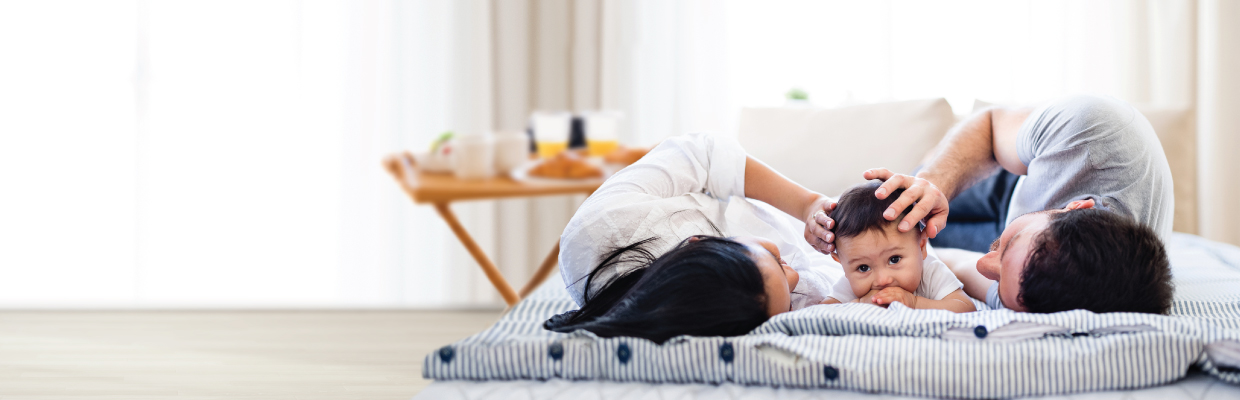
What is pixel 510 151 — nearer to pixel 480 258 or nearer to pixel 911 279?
pixel 480 258

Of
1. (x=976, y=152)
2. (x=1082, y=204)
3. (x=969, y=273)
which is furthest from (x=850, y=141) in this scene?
(x=1082, y=204)

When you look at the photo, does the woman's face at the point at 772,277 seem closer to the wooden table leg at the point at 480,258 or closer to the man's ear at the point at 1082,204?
the man's ear at the point at 1082,204

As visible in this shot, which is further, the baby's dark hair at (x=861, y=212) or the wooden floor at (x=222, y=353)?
the wooden floor at (x=222, y=353)

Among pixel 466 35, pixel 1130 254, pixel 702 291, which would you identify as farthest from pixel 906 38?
pixel 702 291

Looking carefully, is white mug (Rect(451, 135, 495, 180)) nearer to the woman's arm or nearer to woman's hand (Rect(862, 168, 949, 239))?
the woman's arm

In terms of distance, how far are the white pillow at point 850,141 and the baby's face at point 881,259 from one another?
29.2 inches

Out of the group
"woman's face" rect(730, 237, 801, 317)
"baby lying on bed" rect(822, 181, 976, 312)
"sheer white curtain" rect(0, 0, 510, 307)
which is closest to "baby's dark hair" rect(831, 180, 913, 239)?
"baby lying on bed" rect(822, 181, 976, 312)

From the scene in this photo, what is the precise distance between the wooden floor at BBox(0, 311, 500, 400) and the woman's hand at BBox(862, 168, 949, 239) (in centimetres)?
117

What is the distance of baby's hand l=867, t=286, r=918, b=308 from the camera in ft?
3.05

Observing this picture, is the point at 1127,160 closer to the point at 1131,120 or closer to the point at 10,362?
the point at 1131,120

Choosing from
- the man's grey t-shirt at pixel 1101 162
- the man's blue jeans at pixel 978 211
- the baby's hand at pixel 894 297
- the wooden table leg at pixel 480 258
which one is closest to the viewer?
the baby's hand at pixel 894 297

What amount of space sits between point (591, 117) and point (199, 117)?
1.41 m

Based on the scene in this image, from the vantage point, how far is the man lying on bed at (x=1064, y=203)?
2.65 feet

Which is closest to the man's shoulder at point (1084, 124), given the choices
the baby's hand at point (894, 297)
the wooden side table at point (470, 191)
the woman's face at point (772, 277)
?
the baby's hand at point (894, 297)
